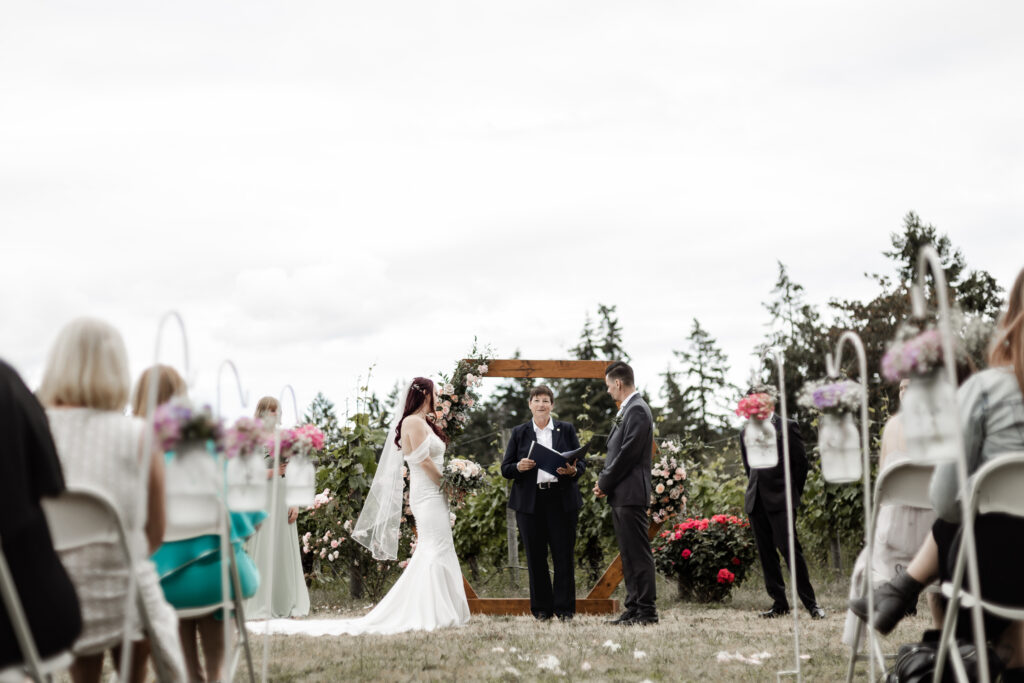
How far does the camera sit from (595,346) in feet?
145

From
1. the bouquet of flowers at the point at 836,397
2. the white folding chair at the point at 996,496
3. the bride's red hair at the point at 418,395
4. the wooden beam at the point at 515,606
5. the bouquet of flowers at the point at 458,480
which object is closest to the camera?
the white folding chair at the point at 996,496

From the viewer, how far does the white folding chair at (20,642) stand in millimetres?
2104

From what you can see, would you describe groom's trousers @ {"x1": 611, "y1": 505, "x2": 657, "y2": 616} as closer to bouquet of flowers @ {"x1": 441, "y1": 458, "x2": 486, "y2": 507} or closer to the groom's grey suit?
the groom's grey suit

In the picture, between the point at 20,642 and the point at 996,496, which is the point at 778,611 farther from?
the point at 20,642

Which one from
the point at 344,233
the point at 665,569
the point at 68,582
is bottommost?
the point at 665,569

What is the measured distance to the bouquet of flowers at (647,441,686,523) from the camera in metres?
9.23

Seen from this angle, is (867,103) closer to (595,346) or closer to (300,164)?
(300,164)

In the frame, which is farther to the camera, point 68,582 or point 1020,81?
point 1020,81

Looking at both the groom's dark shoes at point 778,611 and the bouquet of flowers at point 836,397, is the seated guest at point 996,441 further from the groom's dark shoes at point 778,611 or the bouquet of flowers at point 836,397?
the groom's dark shoes at point 778,611

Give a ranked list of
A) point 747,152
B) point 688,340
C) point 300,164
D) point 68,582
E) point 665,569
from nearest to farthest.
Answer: point 68,582
point 300,164
point 665,569
point 747,152
point 688,340

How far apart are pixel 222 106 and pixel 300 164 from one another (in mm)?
1076

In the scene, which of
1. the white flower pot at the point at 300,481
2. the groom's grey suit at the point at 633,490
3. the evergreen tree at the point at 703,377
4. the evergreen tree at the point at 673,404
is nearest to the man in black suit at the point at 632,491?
the groom's grey suit at the point at 633,490

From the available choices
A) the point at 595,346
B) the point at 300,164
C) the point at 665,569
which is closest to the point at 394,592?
the point at 665,569

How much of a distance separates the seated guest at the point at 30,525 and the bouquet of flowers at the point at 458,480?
17.6 feet
